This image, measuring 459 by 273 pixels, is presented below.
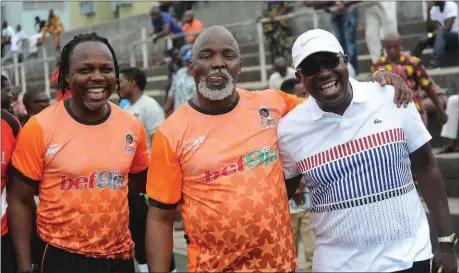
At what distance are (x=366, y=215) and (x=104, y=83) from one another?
61.4 inches

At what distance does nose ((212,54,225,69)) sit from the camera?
3.88 meters

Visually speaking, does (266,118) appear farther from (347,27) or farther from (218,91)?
(347,27)

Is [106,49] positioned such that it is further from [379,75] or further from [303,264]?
[303,264]

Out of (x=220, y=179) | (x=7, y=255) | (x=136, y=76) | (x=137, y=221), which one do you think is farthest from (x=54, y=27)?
(x=220, y=179)

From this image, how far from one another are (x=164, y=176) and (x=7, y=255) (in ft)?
4.24

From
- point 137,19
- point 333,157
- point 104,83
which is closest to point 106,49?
point 104,83

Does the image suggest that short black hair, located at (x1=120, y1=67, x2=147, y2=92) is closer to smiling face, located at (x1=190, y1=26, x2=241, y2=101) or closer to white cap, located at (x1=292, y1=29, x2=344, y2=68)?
smiling face, located at (x1=190, y1=26, x2=241, y2=101)

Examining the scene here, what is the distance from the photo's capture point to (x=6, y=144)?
4496 millimetres

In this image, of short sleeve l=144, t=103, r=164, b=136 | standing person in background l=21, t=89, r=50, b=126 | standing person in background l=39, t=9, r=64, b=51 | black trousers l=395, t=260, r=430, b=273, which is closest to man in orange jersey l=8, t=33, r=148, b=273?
black trousers l=395, t=260, r=430, b=273

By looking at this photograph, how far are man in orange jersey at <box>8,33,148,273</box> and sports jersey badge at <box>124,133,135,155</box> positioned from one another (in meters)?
0.01

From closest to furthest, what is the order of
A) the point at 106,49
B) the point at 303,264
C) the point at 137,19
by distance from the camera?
the point at 106,49 < the point at 303,264 < the point at 137,19

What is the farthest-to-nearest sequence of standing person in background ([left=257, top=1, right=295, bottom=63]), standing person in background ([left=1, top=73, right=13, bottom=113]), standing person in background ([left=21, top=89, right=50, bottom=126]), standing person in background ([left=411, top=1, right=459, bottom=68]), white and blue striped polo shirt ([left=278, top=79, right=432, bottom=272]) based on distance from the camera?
standing person in background ([left=257, top=1, right=295, bottom=63]) → standing person in background ([left=411, top=1, right=459, bottom=68]) → standing person in background ([left=21, top=89, right=50, bottom=126]) → standing person in background ([left=1, top=73, right=13, bottom=113]) → white and blue striped polo shirt ([left=278, top=79, right=432, bottom=272])

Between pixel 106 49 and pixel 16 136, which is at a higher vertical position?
pixel 106 49

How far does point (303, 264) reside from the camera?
7.45 metres
